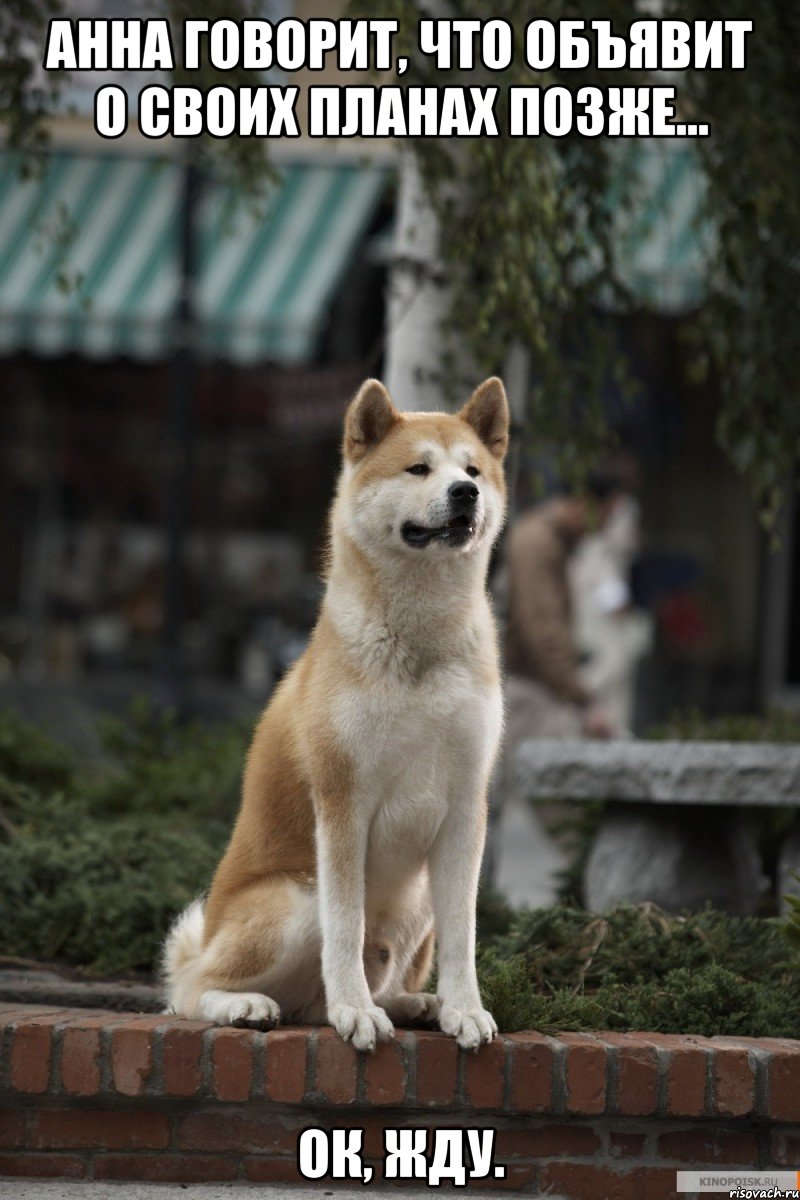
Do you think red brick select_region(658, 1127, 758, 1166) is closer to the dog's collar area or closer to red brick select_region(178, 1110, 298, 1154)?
red brick select_region(178, 1110, 298, 1154)

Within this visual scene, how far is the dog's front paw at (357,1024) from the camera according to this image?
328cm

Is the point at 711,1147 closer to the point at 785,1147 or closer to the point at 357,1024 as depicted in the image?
the point at 785,1147

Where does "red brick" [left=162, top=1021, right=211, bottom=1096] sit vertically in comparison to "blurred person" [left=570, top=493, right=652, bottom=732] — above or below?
below

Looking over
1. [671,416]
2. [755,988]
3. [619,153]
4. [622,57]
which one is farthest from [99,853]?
[671,416]

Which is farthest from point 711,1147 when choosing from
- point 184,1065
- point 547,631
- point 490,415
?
point 547,631

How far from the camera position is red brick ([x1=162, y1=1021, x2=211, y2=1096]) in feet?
11.1

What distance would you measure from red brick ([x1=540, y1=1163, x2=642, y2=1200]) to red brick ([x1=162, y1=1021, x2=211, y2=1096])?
0.81 metres

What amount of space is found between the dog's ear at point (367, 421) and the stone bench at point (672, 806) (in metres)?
2.10

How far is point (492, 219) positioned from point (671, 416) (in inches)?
335

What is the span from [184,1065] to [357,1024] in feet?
1.35

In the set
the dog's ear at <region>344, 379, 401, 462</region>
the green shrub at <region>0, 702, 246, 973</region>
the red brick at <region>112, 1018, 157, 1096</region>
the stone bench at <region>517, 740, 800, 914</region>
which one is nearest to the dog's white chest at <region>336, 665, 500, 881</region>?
the dog's ear at <region>344, 379, 401, 462</region>

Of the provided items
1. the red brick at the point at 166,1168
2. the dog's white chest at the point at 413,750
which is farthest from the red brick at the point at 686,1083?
the red brick at the point at 166,1168

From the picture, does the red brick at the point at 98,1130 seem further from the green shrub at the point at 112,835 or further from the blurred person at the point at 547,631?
the blurred person at the point at 547,631

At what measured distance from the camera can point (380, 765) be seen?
3.28 metres
